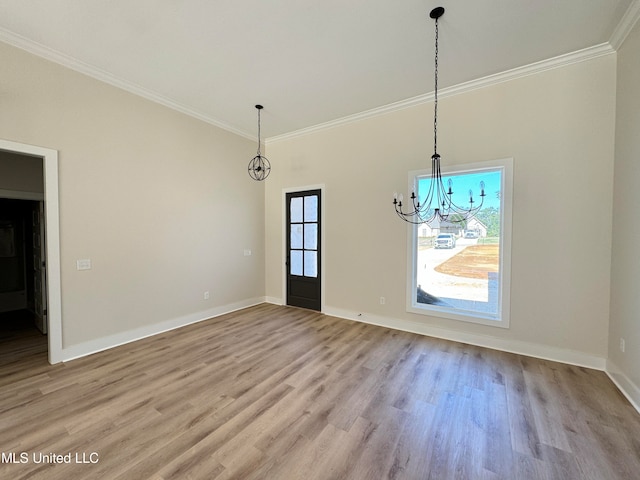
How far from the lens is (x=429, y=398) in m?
2.26

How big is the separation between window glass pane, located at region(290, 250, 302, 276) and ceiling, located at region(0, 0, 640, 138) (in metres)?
2.77

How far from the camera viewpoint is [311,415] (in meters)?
2.03

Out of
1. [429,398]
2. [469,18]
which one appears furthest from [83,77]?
[429,398]

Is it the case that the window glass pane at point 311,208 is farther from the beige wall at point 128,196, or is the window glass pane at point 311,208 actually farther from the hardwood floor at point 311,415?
the hardwood floor at point 311,415

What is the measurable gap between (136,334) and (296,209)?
3194mm

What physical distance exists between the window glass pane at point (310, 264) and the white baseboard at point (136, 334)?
1.43 metres

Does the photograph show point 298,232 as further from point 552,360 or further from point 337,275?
point 552,360

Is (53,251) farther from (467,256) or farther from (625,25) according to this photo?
(625,25)

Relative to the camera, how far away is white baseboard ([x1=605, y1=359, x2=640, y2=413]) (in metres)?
2.10

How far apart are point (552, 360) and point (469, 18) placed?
3629mm

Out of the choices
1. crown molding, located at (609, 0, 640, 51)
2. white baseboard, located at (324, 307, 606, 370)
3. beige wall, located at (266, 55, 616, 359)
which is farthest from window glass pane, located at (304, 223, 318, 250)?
crown molding, located at (609, 0, 640, 51)

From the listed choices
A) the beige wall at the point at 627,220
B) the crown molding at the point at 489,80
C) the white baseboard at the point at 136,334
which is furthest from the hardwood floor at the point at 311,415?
the crown molding at the point at 489,80

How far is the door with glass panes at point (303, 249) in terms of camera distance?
4793 millimetres

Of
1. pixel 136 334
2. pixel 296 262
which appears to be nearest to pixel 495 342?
pixel 296 262
